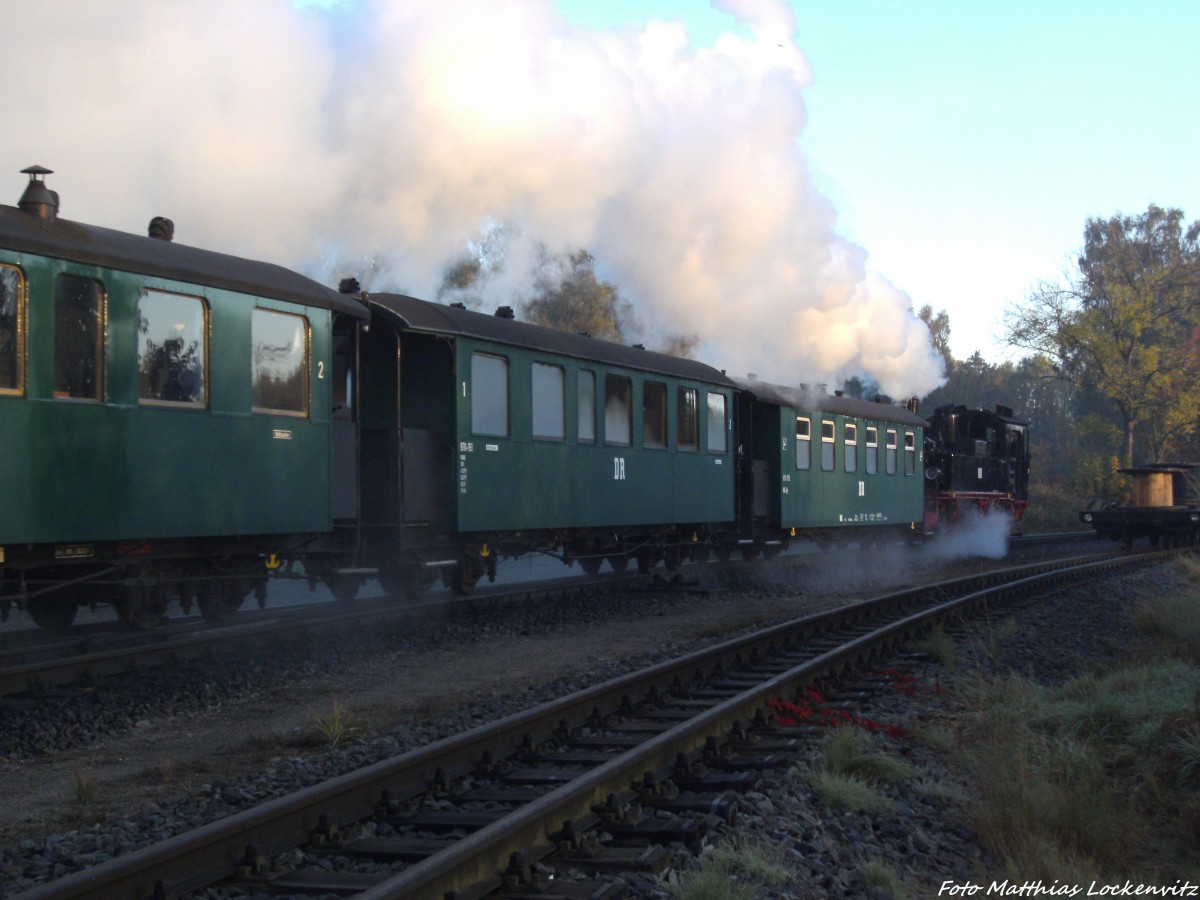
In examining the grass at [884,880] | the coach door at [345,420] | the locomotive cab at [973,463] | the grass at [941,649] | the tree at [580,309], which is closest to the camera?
the grass at [884,880]

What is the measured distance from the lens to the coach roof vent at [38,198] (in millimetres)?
8664

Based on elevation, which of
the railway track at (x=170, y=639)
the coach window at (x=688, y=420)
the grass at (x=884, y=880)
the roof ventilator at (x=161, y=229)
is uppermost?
the roof ventilator at (x=161, y=229)

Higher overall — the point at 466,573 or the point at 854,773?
the point at 466,573

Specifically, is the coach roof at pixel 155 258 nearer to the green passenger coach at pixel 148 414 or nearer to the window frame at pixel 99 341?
the green passenger coach at pixel 148 414

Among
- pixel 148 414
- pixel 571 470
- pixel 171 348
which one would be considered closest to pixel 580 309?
pixel 571 470

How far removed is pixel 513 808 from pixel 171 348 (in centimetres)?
544

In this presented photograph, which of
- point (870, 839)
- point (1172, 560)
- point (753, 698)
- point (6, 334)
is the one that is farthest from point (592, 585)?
point (1172, 560)

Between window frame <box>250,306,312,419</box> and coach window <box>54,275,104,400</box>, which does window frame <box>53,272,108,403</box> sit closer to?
coach window <box>54,275,104,400</box>

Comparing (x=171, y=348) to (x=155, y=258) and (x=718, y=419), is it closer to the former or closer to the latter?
(x=155, y=258)

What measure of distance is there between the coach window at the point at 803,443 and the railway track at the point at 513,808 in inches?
456

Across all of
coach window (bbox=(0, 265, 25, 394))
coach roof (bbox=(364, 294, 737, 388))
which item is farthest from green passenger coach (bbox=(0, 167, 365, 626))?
coach roof (bbox=(364, 294, 737, 388))

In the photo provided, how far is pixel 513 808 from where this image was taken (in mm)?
5543

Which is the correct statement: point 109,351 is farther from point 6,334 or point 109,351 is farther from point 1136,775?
point 1136,775

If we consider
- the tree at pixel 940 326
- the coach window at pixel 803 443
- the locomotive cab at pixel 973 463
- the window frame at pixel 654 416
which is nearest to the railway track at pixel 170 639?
the window frame at pixel 654 416
